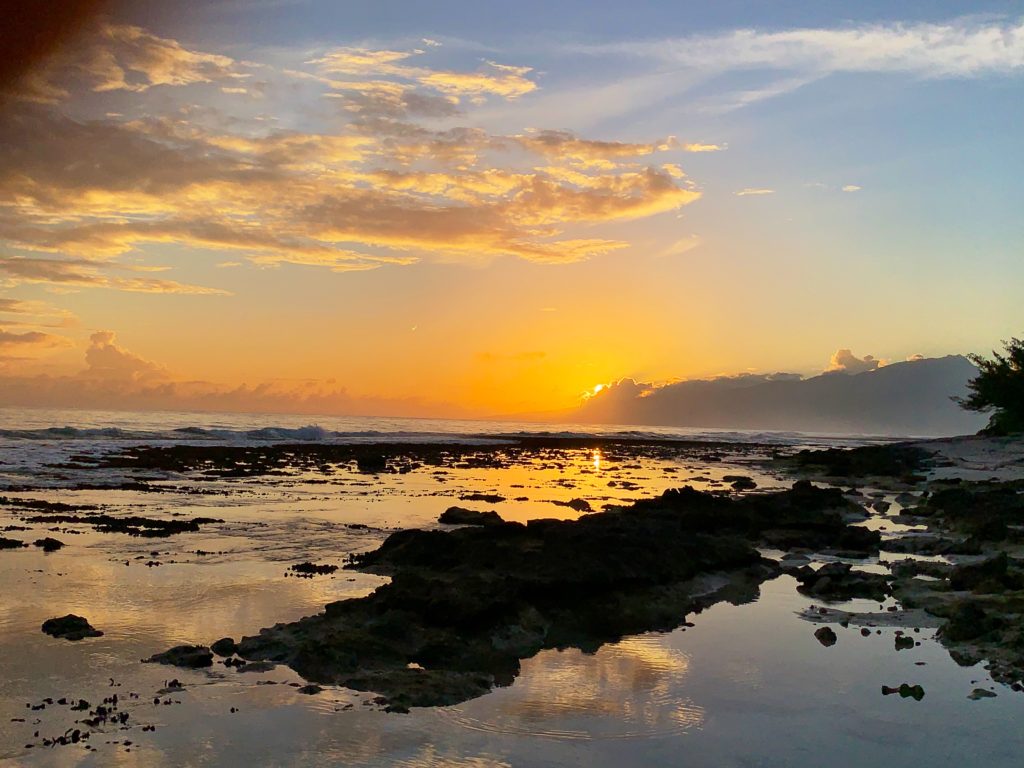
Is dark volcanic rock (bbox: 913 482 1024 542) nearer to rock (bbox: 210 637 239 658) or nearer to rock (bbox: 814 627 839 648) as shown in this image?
rock (bbox: 814 627 839 648)

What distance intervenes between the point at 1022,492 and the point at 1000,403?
37166 mm

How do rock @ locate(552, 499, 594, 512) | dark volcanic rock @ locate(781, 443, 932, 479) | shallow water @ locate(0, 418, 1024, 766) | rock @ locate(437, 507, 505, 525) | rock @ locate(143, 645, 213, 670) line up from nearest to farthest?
shallow water @ locate(0, 418, 1024, 766)
rock @ locate(143, 645, 213, 670)
rock @ locate(437, 507, 505, 525)
rock @ locate(552, 499, 594, 512)
dark volcanic rock @ locate(781, 443, 932, 479)

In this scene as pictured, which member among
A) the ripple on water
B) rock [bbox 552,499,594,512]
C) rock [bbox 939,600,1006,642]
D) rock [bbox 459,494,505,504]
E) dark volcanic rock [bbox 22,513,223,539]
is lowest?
rock [bbox 459,494,505,504]

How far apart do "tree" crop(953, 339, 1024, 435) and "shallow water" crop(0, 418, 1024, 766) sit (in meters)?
58.2

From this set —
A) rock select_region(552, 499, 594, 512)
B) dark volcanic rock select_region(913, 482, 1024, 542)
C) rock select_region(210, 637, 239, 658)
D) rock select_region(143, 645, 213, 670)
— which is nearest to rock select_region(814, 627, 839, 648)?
rock select_region(210, 637, 239, 658)

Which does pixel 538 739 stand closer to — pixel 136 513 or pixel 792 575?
pixel 792 575

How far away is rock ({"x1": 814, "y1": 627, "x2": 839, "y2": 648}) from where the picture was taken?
12.9 m

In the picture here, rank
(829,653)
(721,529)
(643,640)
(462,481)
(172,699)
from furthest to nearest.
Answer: (462,481) → (721,529) → (643,640) → (829,653) → (172,699)

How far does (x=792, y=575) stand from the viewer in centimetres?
1900

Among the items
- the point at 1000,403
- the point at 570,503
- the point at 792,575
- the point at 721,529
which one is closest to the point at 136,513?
the point at 570,503

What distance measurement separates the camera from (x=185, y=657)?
1124 cm

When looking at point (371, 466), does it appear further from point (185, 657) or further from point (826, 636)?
point (826, 636)

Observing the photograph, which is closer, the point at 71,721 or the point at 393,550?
the point at 71,721

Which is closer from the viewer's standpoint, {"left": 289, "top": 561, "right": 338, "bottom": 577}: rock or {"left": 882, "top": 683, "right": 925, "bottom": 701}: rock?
{"left": 882, "top": 683, "right": 925, "bottom": 701}: rock
